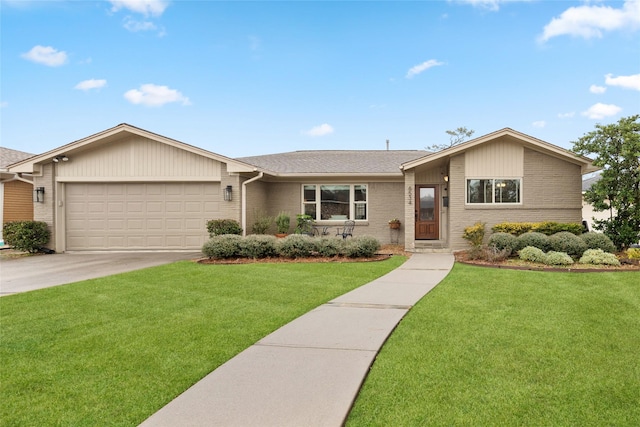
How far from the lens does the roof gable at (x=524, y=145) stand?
11.9 metres

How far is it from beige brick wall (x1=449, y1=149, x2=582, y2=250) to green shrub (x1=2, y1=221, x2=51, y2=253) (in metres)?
13.7

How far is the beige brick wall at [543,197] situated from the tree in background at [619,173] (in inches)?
31.5

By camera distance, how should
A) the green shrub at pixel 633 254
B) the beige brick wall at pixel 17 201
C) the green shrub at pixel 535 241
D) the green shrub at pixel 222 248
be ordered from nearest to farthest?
the green shrub at pixel 633 254, the green shrub at pixel 535 241, the green shrub at pixel 222 248, the beige brick wall at pixel 17 201

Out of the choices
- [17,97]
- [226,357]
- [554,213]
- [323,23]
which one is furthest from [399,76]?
[226,357]

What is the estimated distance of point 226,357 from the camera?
3.76 metres

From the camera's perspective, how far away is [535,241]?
10.6 meters

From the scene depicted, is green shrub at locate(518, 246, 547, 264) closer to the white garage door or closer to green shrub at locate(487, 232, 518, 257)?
green shrub at locate(487, 232, 518, 257)

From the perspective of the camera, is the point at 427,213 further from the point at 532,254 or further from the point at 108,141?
the point at 108,141

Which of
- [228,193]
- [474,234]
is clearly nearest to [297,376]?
[474,234]

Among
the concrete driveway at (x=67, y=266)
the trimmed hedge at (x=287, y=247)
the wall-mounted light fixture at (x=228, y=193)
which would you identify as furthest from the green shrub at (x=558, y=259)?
the concrete driveway at (x=67, y=266)

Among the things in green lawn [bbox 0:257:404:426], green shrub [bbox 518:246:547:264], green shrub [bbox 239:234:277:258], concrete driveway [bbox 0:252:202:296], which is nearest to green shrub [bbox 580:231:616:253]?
green shrub [bbox 518:246:547:264]

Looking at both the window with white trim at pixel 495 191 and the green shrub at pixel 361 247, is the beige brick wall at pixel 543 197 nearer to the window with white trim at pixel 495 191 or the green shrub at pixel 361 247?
the window with white trim at pixel 495 191

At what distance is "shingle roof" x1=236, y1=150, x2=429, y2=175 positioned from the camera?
1501 centimetres

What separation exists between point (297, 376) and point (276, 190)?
12.6 metres
